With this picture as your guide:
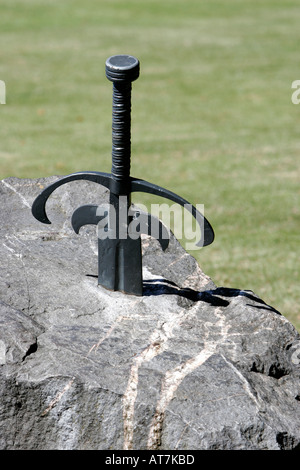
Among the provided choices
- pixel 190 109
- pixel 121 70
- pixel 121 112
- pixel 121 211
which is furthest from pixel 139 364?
pixel 190 109

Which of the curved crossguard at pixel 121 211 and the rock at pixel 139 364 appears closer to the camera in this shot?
the rock at pixel 139 364

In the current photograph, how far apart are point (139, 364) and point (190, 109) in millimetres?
6189

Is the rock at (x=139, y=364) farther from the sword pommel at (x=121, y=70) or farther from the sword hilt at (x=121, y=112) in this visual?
the sword pommel at (x=121, y=70)

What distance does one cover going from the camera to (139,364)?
279cm

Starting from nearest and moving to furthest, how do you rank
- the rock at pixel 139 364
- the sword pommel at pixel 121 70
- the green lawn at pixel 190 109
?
the rock at pixel 139 364 < the sword pommel at pixel 121 70 < the green lawn at pixel 190 109

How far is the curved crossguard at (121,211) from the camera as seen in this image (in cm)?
290


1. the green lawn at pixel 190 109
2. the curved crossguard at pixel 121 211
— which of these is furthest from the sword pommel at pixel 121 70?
the green lawn at pixel 190 109

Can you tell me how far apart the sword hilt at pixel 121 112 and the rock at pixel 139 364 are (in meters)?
0.57

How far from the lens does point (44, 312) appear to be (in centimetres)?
305

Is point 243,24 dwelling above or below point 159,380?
below
